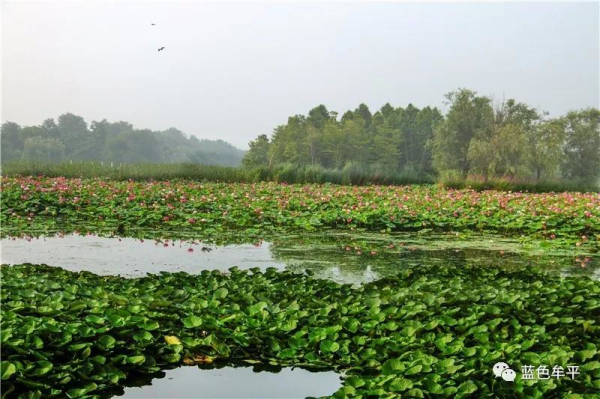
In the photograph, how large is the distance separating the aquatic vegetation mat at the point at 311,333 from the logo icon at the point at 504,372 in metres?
0.04

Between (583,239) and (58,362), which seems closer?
(58,362)

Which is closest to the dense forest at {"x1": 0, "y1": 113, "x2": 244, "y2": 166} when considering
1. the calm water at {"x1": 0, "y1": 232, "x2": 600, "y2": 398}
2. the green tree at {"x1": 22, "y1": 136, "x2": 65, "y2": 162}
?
the green tree at {"x1": 22, "y1": 136, "x2": 65, "y2": 162}

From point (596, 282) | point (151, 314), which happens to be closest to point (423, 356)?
point (151, 314)

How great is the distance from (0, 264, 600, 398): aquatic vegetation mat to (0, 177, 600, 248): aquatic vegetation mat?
388 cm

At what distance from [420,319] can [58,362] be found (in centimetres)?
225

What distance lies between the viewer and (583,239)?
8.50 meters

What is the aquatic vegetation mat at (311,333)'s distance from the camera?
10.6 ft

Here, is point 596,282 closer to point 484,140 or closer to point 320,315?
point 320,315

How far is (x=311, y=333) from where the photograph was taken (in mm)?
3777

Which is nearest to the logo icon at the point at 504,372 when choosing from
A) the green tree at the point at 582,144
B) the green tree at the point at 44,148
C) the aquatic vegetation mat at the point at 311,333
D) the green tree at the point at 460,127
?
the aquatic vegetation mat at the point at 311,333

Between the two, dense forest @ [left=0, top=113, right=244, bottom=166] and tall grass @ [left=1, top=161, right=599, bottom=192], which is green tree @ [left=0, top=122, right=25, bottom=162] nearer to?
dense forest @ [left=0, top=113, right=244, bottom=166]

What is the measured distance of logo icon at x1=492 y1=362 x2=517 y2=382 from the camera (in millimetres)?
3238

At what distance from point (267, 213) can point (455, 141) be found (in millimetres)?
23472

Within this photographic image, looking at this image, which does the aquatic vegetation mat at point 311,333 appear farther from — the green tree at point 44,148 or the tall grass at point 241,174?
the green tree at point 44,148
